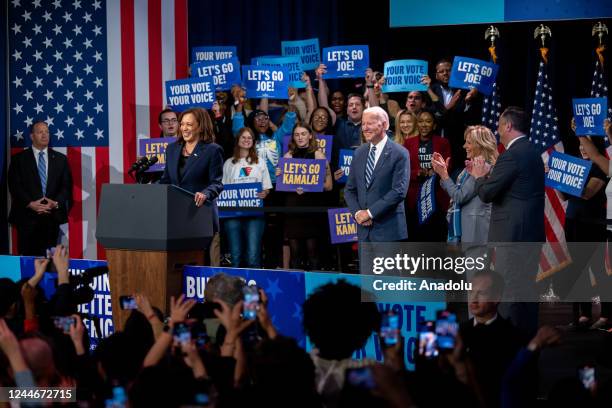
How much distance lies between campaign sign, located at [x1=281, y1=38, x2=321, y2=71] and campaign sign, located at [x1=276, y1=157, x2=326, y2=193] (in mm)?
1525

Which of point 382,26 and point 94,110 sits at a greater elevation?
point 382,26

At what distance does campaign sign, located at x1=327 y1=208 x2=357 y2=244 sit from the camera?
8.27 metres

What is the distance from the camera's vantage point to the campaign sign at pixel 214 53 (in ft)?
32.3

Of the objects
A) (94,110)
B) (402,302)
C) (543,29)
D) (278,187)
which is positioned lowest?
(402,302)

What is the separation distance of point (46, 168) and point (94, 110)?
870 millimetres

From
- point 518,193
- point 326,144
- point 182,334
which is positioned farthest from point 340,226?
point 182,334

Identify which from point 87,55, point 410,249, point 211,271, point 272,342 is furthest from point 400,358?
point 87,55

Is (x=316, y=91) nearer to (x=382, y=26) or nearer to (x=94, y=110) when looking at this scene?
(x=382, y=26)

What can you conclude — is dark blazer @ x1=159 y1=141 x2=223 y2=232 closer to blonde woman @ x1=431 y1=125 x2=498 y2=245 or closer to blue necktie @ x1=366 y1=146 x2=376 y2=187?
blue necktie @ x1=366 y1=146 x2=376 y2=187

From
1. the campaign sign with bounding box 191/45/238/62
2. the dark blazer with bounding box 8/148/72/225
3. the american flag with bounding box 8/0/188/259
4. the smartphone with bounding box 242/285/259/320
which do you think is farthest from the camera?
the campaign sign with bounding box 191/45/238/62

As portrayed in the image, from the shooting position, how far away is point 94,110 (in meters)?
9.77

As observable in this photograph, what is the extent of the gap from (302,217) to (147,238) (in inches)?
136

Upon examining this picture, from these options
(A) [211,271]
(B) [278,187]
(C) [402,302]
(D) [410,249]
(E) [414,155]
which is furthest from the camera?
(B) [278,187]

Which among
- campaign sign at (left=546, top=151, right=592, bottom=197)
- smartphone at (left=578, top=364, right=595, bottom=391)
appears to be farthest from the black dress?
smartphone at (left=578, top=364, right=595, bottom=391)
